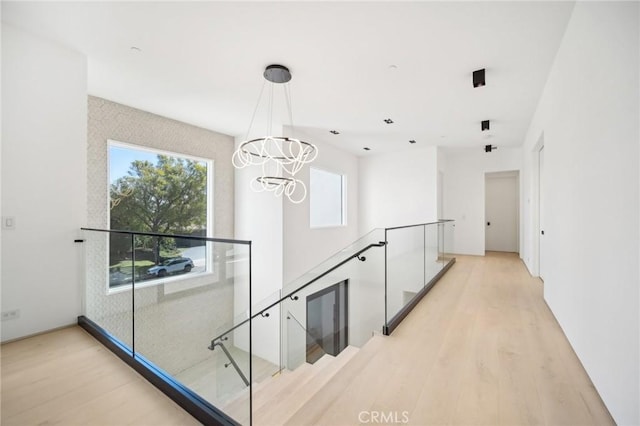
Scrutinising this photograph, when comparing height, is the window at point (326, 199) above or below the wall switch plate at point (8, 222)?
above

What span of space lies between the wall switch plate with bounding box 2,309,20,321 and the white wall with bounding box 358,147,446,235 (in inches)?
283

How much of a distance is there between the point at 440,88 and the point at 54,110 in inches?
182

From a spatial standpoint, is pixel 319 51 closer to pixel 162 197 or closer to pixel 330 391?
pixel 330 391

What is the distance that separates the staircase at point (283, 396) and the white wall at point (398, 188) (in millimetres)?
4831

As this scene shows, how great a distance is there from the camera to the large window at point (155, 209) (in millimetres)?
2570

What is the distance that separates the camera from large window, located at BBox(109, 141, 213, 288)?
257cm

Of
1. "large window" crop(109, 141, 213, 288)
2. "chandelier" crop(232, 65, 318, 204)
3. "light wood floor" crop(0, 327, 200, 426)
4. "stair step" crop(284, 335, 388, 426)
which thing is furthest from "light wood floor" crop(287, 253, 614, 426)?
"chandelier" crop(232, 65, 318, 204)

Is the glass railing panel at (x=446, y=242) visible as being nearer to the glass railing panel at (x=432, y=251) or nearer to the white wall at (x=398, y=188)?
the glass railing panel at (x=432, y=251)

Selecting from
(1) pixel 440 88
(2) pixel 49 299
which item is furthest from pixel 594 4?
(2) pixel 49 299

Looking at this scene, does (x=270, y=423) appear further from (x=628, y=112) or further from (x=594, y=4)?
(x=594, y=4)

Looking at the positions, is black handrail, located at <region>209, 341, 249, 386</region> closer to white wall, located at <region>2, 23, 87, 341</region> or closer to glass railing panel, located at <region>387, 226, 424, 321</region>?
glass railing panel, located at <region>387, 226, 424, 321</region>

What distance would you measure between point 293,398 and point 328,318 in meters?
2.57

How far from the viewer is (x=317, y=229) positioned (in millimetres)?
6602

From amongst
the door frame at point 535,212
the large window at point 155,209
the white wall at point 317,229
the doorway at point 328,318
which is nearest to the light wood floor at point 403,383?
the large window at point 155,209
